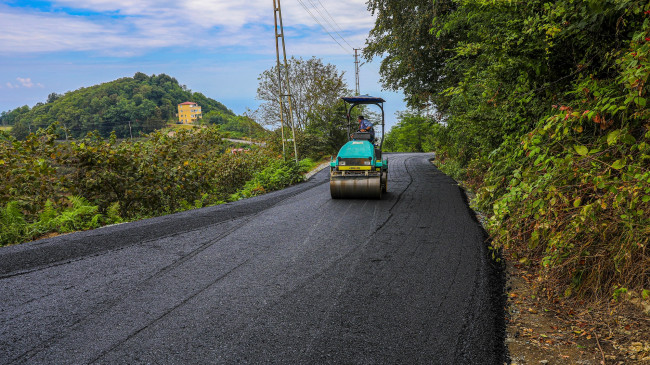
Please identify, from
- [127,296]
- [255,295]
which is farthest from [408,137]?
[127,296]

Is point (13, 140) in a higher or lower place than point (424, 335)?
higher

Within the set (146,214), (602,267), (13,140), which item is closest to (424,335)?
(602,267)

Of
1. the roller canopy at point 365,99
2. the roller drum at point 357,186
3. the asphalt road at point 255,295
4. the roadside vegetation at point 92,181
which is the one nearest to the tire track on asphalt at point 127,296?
the asphalt road at point 255,295

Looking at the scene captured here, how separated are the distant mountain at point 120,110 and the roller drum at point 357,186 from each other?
59.5 ft

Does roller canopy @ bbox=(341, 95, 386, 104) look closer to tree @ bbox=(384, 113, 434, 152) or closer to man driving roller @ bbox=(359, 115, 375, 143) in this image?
man driving roller @ bbox=(359, 115, 375, 143)

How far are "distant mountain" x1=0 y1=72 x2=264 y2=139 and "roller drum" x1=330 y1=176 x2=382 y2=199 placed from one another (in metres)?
18.1

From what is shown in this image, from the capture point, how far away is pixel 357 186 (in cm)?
880

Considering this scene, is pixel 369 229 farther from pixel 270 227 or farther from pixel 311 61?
pixel 311 61

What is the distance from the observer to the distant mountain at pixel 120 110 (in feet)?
119

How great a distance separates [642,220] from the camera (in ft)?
10.5

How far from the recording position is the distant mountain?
119 feet

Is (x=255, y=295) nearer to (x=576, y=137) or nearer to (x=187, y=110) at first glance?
(x=576, y=137)

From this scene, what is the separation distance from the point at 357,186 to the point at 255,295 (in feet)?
16.9

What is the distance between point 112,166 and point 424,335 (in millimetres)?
7811
